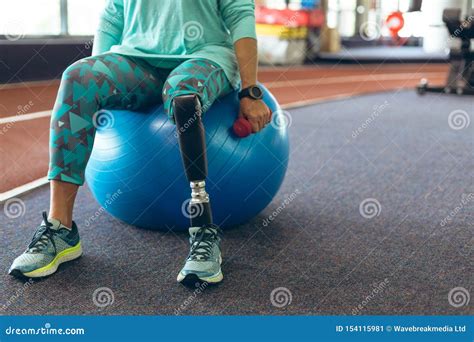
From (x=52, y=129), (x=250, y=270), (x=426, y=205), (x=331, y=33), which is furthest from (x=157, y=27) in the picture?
(x=331, y=33)

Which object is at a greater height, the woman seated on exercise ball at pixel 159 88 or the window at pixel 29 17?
the woman seated on exercise ball at pixel 159 88

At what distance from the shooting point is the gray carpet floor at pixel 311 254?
4.40 feet

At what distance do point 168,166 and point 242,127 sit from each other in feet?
0.76

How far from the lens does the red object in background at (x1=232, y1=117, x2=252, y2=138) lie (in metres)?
1.62

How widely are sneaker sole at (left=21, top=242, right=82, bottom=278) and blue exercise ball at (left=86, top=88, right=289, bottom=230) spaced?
0.23 meters

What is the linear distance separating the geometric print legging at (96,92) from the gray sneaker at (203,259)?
32cm

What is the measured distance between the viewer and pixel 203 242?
1.50 m

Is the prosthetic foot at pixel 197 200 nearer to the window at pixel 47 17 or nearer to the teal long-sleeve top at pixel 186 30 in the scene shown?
the teal long-sleeve top at pixel 186 30

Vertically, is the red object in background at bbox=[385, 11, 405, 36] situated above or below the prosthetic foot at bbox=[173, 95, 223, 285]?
below

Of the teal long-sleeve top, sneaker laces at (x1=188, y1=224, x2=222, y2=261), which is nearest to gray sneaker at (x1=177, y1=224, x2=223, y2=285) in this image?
sneaker laces at (x1=188, y1=224, x2=222, y2=261)

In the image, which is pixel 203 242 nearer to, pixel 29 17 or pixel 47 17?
pixel 29 17

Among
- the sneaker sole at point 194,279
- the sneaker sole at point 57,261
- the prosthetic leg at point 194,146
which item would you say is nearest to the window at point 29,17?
the sneaker sole at point 57,261

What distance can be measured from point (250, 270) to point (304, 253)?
7.9 inches

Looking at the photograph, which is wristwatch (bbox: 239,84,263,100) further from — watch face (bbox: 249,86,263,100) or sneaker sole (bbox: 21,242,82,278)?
sneaker sole (bbox: 21,242,82,278)
